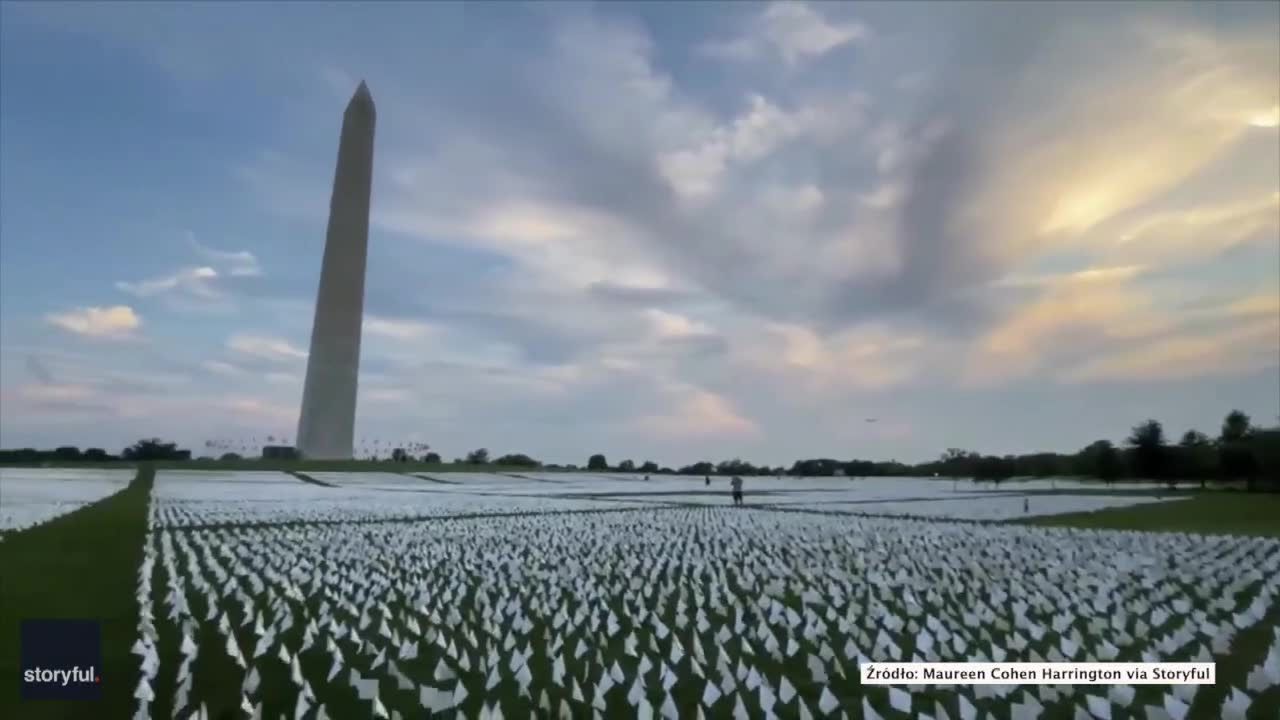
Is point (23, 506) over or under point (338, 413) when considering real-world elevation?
under

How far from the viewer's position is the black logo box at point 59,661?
328 inches

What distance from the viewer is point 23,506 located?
31625 millimetres

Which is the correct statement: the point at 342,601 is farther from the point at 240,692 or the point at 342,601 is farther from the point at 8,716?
the point at 8,716

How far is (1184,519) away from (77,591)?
3612cm

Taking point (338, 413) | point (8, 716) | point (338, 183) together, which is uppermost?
point (338, 183)

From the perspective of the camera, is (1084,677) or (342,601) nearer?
(1084,677)

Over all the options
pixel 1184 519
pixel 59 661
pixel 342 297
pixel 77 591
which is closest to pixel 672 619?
pixel 59 661

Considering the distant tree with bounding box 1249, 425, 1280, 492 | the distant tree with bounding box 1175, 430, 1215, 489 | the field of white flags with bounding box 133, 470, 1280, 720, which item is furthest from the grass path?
the distant tree with bounding box 1175, 430, 1215, 489

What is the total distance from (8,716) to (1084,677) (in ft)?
35.0

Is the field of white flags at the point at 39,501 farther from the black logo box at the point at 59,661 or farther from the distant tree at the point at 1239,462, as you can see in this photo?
the distant tree at the point at 1239,462

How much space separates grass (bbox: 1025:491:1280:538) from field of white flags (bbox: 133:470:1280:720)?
14.7ft

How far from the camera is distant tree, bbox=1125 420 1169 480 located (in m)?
75.8

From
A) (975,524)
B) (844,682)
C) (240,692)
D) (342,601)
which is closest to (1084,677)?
(844,682)

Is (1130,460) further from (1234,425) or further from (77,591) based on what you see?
(77,591)
